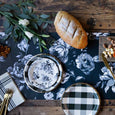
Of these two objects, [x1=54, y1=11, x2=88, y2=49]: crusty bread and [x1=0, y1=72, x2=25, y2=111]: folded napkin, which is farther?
[x1=0, y1=72, x2=25, y2=111]: folded napkin

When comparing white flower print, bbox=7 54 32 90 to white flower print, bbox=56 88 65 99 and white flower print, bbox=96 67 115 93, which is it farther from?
white flower print, bbox=96 67 115 93

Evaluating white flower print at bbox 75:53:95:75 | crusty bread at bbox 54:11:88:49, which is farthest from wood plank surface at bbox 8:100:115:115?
crusty bread at bbox 54:11:88:49

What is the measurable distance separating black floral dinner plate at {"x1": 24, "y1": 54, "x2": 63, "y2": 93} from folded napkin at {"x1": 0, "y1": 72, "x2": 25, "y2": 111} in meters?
0.09

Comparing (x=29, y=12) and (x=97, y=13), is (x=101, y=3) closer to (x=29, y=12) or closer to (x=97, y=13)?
(x=97, y=13)

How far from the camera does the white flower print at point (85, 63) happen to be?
1.20m

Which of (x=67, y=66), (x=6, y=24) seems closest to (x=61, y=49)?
(x=67, y=66)

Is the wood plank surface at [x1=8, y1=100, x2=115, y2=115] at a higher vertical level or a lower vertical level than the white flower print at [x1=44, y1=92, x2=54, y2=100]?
lower

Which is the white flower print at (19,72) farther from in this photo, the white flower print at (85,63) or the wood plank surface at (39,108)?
the white flower print at (85,63)

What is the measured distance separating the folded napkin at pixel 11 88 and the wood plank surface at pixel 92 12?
507mm

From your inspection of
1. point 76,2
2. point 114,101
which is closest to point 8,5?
point 76,2

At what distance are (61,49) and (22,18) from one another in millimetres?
307

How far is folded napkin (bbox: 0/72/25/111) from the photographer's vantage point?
1.24 m

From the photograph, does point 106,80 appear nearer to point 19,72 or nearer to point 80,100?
point 80,100

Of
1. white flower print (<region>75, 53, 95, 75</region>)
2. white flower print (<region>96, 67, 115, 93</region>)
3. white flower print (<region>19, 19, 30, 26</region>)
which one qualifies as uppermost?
white flower print (<region>19, 19, 30, 26</region>)
